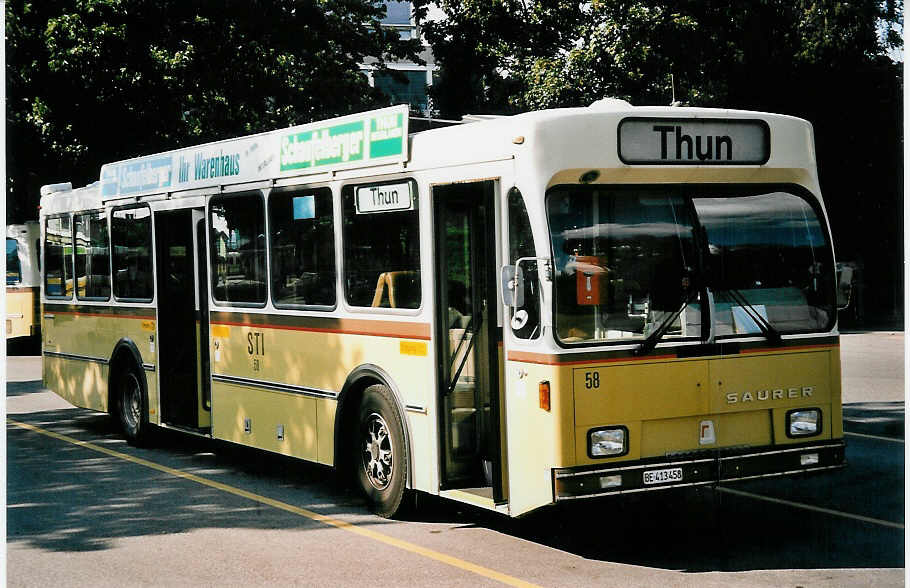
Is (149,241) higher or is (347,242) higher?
(149,241)

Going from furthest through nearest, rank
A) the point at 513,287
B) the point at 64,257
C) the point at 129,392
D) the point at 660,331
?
1. the point at 64,257
2. the point at 129,392
3. the point at 660,331
4. the point at 513,287

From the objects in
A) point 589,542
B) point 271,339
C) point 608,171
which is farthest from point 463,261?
point 271,339

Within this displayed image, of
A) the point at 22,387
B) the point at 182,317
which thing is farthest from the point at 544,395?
the point at 22,387

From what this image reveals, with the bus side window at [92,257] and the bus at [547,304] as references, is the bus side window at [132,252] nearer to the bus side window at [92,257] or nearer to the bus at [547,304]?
the bus side window at [92,257]

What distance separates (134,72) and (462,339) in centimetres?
1920

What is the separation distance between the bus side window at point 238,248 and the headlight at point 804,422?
15.7 feet

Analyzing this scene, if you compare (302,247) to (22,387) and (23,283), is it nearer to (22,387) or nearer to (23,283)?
(22,387)

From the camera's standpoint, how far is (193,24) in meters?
25.2

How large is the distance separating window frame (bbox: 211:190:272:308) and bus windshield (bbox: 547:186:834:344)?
12.7 ft

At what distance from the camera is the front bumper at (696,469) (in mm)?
6906

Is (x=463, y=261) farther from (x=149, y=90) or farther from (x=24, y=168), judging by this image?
(x=24, y=168)

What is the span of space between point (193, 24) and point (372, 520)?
18892 mm

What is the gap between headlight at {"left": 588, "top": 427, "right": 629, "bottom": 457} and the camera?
6973 millimetres

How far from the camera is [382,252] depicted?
28.4ft
